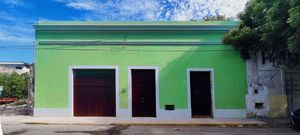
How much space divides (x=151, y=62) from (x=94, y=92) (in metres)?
3.45

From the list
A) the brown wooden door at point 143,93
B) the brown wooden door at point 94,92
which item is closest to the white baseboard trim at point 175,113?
the brown wooden door at point 143,93

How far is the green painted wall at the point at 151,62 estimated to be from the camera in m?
19.9

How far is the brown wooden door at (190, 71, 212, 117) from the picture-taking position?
20.5 meters

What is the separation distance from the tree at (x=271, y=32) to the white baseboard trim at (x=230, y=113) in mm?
2962

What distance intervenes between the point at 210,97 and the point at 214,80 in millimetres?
970

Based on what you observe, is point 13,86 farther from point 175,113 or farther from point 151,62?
point 175,113

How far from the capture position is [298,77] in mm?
20516

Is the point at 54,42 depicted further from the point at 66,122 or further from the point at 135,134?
the point at 135,134

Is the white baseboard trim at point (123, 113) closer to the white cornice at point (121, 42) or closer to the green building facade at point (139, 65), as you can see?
the green building facade at point (139, 65)

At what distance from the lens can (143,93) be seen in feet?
67.2

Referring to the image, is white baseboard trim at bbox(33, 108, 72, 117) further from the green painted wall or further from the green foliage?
the green foliage

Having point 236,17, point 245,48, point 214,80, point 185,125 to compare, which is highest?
point 236,17

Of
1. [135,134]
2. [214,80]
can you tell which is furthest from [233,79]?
[135,134]

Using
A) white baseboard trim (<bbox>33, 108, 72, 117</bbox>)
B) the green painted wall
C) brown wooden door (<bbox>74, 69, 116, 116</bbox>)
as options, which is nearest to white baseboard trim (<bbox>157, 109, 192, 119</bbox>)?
the green painted wall
